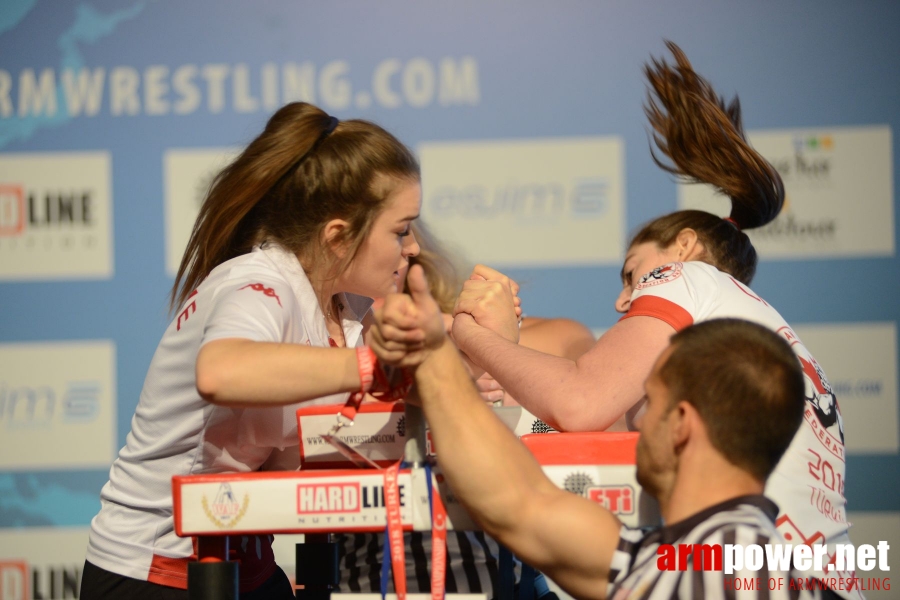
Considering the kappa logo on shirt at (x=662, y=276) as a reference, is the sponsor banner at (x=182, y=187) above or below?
above

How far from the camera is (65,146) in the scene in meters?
3.33

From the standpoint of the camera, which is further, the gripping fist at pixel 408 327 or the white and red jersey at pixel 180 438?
the white and red jersey at pixel 180 438

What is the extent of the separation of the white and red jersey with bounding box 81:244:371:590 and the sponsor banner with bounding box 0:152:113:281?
82.6 inches

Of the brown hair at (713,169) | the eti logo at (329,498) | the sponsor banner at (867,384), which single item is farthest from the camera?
the sponsor banner at (867,384)

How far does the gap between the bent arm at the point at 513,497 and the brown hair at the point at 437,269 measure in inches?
49.3

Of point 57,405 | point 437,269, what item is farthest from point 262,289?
point 57,405

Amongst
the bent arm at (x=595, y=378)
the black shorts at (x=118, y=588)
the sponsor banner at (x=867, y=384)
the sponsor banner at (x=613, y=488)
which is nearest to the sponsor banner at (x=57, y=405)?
the black shorts at (x=118, y=588)

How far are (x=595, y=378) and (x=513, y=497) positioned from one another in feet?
1.33

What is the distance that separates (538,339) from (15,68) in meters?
2.45

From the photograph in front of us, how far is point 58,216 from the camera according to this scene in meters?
3.34

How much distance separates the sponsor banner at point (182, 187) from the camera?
3.30 m

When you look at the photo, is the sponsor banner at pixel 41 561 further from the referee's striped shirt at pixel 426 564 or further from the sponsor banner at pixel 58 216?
the referee's striped shirt at pixel 426 564

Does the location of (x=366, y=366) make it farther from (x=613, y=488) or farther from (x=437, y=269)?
(x=437, y=269)

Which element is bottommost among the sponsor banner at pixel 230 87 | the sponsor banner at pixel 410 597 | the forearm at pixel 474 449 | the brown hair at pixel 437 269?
the sponsor banner at pixel 410 597
